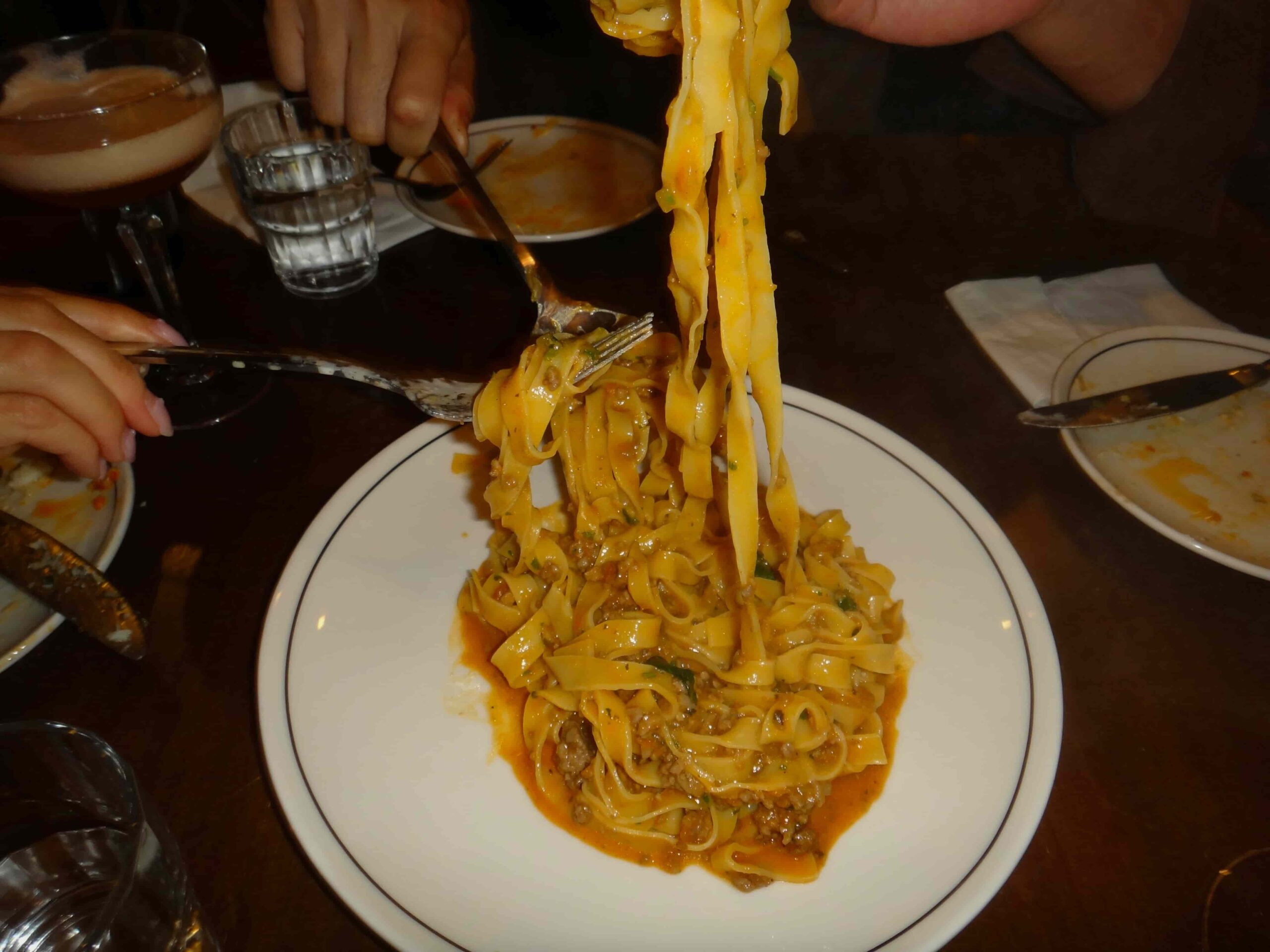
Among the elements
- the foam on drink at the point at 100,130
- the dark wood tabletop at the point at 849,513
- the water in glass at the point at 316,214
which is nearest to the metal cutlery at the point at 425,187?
the dark wood tabletop at the point at 849,513

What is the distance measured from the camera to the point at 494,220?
8.54ft

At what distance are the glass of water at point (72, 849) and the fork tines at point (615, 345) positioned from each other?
1201mm

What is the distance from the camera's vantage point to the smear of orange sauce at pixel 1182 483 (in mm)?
2314

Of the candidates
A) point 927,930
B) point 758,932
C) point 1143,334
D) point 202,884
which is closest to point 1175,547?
point 1143,334

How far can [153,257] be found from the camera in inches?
104

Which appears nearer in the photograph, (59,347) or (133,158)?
(59,347)

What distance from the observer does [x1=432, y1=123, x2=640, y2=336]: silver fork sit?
2.26 m

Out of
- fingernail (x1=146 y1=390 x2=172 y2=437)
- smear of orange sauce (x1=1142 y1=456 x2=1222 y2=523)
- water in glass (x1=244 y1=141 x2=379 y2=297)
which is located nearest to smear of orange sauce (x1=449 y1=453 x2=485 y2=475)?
fingernail (x1=146 y1=390 x2=172 y2=437)

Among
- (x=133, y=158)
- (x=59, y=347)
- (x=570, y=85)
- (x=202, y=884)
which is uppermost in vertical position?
(x=133, y=158)

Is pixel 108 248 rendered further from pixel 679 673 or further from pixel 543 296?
pixel 679 673

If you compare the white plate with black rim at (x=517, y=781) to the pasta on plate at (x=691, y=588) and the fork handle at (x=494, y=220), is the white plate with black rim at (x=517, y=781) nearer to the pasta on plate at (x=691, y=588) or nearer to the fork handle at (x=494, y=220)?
the pasta on plate at (x=691, y=588)

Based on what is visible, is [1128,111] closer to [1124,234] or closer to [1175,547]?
[1124,234]

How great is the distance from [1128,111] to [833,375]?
2.75m

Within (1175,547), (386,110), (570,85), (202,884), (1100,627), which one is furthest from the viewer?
(570,85)
